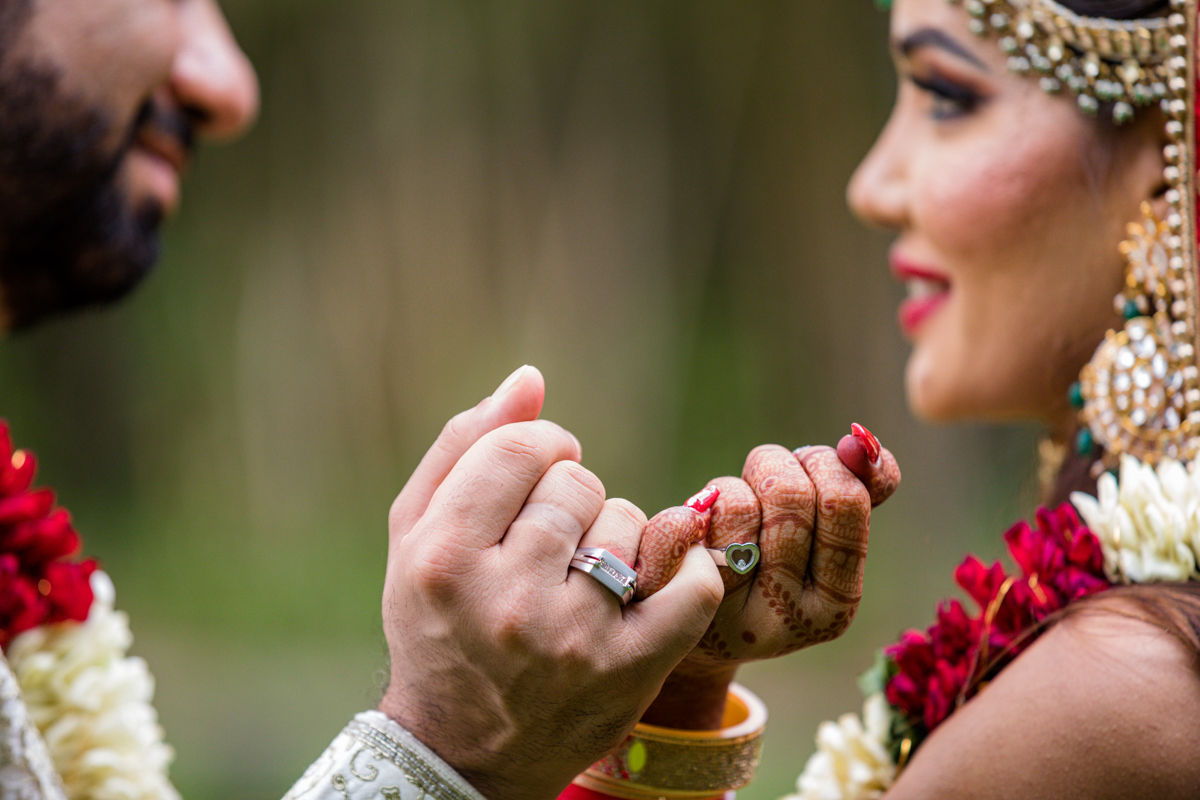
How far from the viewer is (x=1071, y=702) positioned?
89cm

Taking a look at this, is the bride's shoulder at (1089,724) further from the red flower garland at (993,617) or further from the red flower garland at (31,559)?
the red flower garland at (31,559)

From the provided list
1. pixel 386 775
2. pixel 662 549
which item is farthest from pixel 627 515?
pixel 386 775

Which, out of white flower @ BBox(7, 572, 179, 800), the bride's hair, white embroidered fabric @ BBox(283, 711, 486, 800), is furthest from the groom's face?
the bride's hair

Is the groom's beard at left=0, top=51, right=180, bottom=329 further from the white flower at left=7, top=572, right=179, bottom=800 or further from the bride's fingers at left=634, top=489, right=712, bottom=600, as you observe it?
the bride's fingers at left=634, top=489, right=712, bottom=600

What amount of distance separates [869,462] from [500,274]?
191 inches

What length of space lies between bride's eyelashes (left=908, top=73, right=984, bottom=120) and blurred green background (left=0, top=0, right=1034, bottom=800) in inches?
158

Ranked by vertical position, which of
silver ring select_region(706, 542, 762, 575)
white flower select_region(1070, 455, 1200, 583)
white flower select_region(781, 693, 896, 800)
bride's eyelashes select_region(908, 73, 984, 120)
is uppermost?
bride's eyelashes select_region(908, 73, 984, 120)

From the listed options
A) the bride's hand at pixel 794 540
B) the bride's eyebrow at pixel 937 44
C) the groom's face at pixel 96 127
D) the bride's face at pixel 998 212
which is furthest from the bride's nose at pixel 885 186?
the groom's face at pixel 96 127

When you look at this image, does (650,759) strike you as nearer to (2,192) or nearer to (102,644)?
(102,644)

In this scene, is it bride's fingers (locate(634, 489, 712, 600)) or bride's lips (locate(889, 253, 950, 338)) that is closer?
bride's fingers (locate(634, 489, 712, 600))

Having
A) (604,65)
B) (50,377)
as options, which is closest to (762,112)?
(604,65)

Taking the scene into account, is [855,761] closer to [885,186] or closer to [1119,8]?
[885,186]

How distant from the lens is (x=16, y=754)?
0.70m

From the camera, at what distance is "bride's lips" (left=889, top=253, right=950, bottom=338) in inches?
54.4
